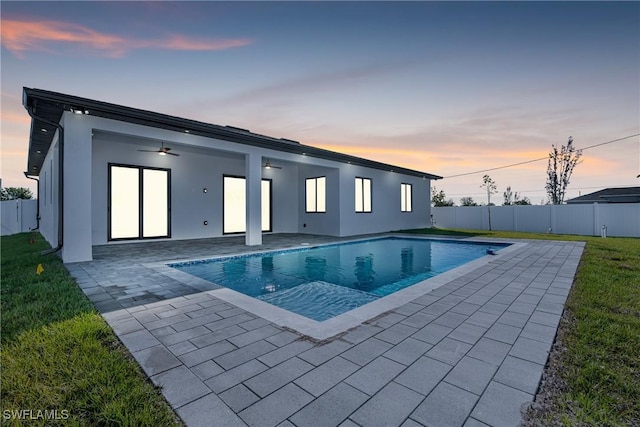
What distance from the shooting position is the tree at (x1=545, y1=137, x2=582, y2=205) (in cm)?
2141

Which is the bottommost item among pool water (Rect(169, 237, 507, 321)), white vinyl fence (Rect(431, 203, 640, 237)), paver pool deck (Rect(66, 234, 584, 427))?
pool water (Rect(169, 237, 507, 321))

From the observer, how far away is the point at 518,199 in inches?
1088

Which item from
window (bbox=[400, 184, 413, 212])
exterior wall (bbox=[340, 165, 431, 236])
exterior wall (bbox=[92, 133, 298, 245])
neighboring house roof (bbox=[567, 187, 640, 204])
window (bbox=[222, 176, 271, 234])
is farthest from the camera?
neighboring house roof (bbox=[567, 187, 640, 204])

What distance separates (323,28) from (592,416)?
8842 mm

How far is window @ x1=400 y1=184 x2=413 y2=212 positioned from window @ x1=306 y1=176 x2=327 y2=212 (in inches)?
194

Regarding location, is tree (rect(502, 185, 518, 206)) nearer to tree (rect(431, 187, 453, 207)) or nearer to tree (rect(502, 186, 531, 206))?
tree (rect(502, 186, 531, 206))

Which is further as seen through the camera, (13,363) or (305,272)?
(305,272)

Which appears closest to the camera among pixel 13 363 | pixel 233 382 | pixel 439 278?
pixel 233 382

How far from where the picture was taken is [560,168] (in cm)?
2242

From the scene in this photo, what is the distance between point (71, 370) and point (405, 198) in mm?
14802

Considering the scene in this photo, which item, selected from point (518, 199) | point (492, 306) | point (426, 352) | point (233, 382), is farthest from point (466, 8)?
point (518, 199)

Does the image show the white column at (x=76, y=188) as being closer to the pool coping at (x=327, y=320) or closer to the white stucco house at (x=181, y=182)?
the white stucco house at (x=181, y=182)

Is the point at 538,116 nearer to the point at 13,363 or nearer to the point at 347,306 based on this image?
the point at 347,306

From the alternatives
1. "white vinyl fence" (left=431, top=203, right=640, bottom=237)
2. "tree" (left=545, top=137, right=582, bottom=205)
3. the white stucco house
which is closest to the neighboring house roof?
"tree" (left=545, top=137, right=582, bottom=205)
